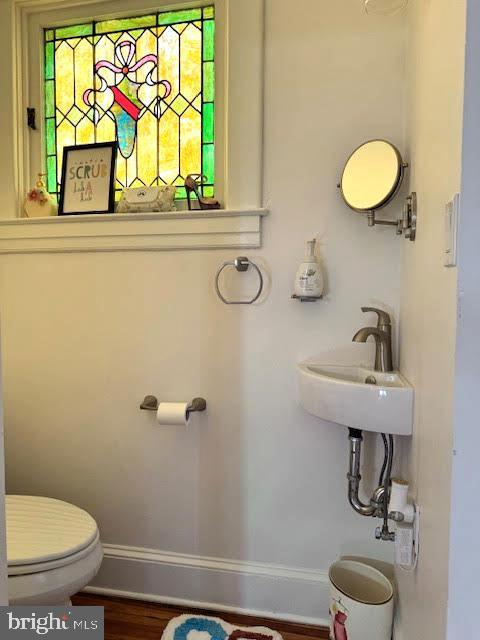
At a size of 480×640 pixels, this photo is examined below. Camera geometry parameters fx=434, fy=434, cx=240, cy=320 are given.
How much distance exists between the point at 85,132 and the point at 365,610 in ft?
6.26

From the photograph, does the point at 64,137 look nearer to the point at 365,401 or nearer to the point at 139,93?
the point at 139,93

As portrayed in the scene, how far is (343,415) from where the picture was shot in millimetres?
1182

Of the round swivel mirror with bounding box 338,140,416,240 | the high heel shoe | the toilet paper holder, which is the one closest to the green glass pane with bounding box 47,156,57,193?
the high heel shoe

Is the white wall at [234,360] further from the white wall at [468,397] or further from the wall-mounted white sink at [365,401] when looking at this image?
the white wall at [468,397]

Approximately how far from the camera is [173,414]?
4.79 feet

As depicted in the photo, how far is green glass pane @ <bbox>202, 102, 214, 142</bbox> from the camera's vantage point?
160 centimetres

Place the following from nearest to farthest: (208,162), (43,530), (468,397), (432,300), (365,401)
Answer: (468,397) < (432,300) < (365,401) < (43,530) < (208,162)

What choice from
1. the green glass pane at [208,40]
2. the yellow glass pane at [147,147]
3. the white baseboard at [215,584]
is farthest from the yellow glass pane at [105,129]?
the white baseboard at [215,584]

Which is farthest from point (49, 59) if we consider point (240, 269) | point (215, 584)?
point (215, 584)

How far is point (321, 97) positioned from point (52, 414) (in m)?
1.52

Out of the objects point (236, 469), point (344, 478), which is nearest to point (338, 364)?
point (344, 478)

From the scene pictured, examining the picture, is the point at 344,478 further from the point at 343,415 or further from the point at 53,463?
the point at 53,463

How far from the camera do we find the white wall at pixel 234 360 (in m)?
1.42

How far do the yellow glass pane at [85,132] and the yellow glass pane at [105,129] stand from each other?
3cm
